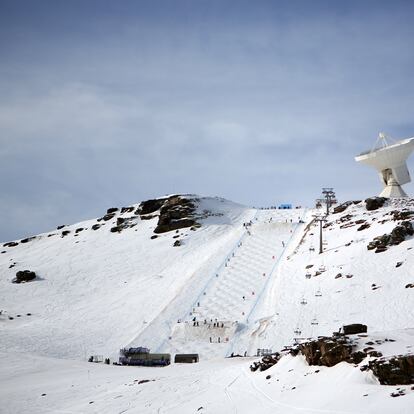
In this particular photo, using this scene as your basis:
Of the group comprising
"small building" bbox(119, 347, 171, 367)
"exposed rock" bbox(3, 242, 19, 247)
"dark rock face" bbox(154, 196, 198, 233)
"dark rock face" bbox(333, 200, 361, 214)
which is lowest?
"small building" bbox(119, 347, 171, 367)

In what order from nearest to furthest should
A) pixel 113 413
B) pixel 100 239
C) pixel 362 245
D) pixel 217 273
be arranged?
pixel 113 413 < pixel 362 245 < pixel 217 273 < pixel 100 239

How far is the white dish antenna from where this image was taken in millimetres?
73562

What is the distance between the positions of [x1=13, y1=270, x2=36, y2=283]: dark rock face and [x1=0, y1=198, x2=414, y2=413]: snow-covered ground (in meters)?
1.47

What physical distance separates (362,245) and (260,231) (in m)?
24.3

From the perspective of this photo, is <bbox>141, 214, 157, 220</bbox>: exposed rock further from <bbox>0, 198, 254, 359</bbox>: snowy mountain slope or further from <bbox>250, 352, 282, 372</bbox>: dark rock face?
<bbox>250, 352, 282, 372</bbox>: dark rock face

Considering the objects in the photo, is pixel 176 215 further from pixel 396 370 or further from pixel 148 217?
pixel 396 370

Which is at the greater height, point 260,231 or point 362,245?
point 260,231

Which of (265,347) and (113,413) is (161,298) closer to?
(265,347)

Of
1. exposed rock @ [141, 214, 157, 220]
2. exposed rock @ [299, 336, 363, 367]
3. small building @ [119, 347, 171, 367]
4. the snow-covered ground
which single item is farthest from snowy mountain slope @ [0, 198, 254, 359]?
exposed rock @ [299, 336, 363, 367]

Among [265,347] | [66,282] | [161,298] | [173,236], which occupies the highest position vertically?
[173,236]

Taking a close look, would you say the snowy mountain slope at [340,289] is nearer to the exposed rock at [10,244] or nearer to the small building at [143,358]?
the small building at [143,358]

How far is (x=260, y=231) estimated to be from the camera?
7056cm

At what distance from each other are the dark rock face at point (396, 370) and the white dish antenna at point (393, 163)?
206 feet

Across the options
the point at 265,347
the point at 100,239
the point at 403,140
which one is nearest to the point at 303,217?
the point at 403,140
